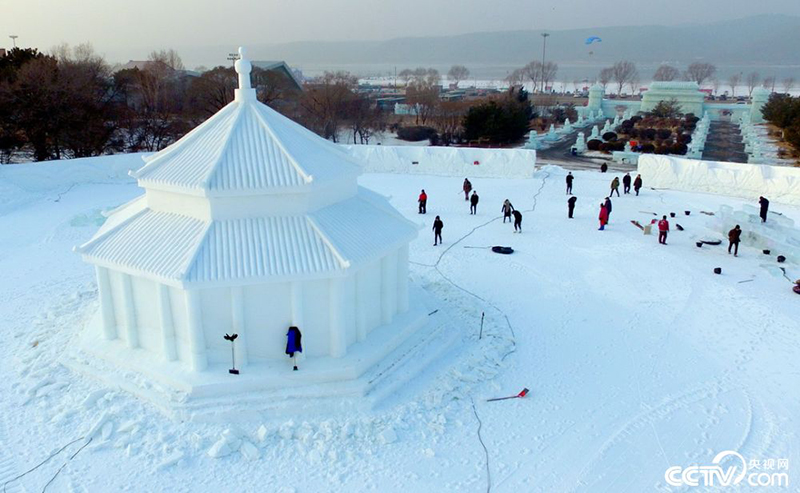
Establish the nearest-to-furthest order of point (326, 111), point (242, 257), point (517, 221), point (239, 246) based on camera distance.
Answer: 1. point (242, 257)
2. point (239, 246)
3. point (517, 221)
4. point (326, 111)

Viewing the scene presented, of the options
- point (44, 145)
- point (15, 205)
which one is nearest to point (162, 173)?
point (15, 205)

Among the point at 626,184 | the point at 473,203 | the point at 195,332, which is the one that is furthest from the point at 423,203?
the point at 195,332

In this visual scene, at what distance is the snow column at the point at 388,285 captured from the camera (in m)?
13.2

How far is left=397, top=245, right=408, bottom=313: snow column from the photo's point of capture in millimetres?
13828

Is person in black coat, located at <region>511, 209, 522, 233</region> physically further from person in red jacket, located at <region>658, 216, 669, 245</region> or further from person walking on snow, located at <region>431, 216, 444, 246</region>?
person in red jacket, located at <region>658, 216, 669, 245</region>

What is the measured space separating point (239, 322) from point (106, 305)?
3485 millimetres

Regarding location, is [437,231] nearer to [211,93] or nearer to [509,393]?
[509,393]

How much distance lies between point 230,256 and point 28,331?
6.52 meters

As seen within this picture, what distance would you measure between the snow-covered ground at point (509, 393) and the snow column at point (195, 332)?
1.17 meters

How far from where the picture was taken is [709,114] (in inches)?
2719

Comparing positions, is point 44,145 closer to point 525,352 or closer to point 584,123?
point 525,352

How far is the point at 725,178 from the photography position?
27953 millimetres

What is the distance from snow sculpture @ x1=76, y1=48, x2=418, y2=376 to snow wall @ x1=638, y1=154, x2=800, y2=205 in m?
21.1
